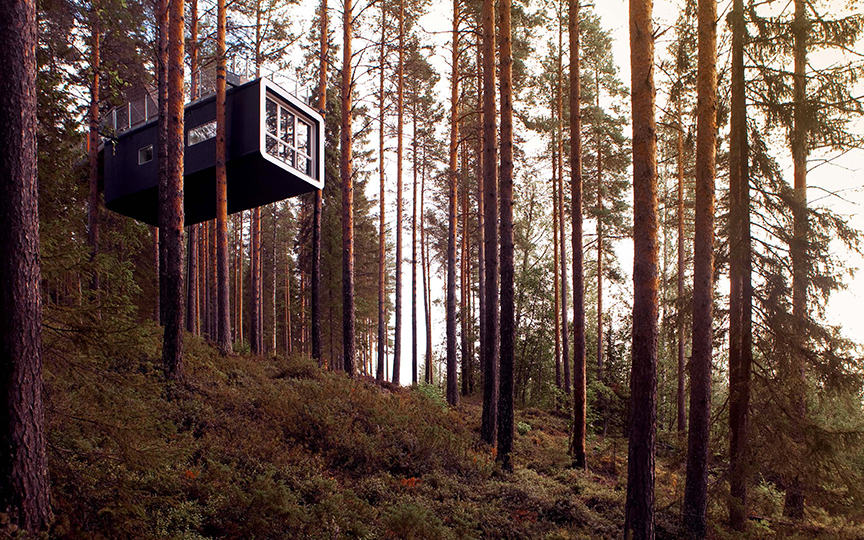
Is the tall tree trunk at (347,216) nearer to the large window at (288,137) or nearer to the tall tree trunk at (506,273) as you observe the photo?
the large window at (288,137)

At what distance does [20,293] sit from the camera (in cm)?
409

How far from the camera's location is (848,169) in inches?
381

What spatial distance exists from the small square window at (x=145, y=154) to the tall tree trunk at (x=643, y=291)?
48.3 feet

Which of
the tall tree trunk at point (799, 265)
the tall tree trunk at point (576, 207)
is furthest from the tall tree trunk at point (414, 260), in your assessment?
the tall tree trunk at point (799, 265)

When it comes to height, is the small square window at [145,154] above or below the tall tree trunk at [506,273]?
above

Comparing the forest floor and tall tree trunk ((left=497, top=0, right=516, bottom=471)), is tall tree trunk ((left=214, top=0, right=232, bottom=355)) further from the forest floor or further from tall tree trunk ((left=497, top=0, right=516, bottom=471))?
tall tree trunk ((left=497, top=0, right=516, bottom=471))

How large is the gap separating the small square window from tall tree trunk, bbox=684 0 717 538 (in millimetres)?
15538

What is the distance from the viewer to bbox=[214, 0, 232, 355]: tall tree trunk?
1347 cm

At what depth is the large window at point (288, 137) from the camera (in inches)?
538

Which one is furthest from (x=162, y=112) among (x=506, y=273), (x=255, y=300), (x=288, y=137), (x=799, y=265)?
(x=799, y=265)

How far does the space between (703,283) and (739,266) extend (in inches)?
40.2

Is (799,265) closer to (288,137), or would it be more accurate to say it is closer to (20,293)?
(20,293)

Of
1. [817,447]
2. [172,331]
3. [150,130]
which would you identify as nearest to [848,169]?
[817,447]

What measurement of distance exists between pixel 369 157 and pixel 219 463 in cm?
2030
